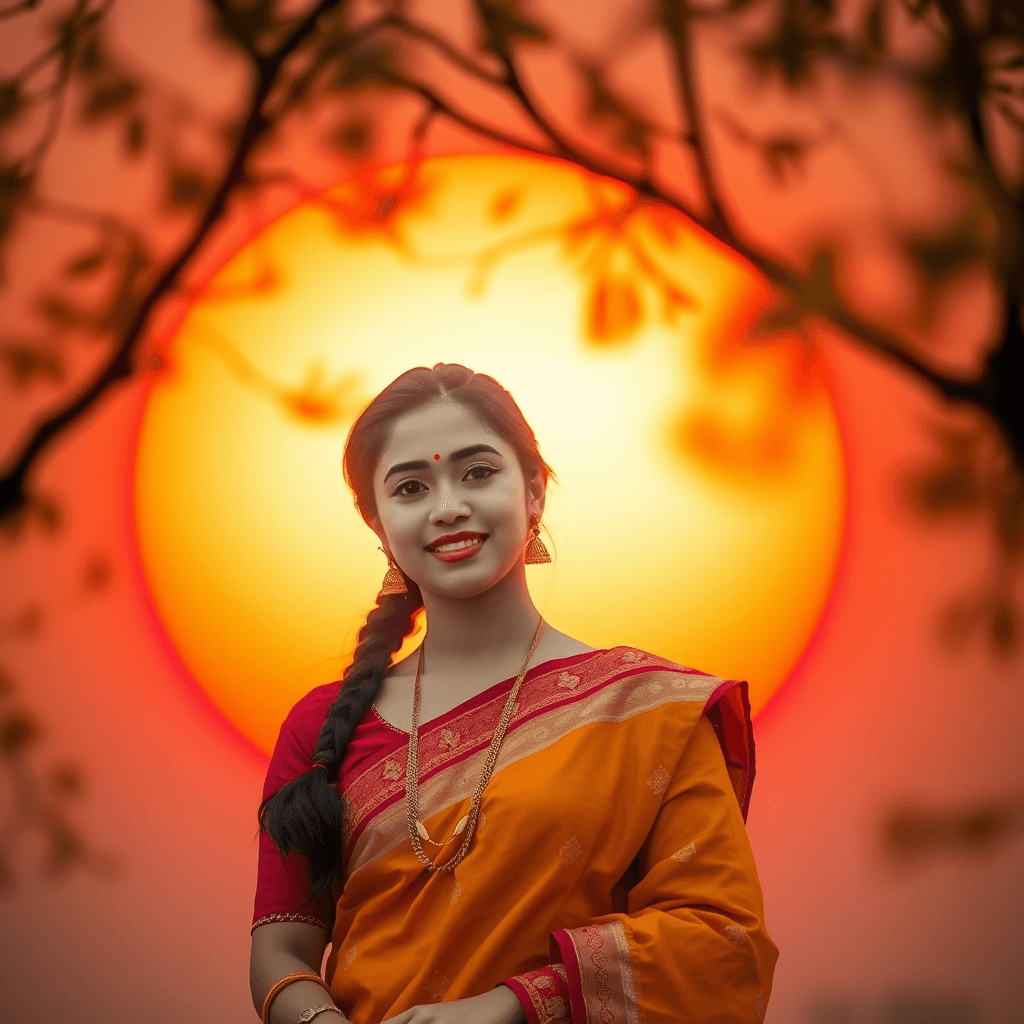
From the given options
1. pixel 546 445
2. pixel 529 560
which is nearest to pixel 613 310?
pixel 546 445

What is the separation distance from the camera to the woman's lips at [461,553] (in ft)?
5.28

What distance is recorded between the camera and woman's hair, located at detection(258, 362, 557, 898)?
62.2 inches

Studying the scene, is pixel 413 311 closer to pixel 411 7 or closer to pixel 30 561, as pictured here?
pixel 411 7

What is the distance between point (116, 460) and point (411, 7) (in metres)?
1.07

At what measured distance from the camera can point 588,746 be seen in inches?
60.3

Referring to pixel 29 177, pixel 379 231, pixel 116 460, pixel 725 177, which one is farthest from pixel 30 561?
pixel 725 177

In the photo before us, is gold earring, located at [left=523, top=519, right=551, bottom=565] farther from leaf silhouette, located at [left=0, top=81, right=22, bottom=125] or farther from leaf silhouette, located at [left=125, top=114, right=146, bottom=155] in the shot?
leaf silhouette, located at [left=0, top=81, right=22, bottom=125]

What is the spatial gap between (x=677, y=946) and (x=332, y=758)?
0.57 meters

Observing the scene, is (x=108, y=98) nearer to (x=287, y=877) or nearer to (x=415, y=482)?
(x=415, y=482)

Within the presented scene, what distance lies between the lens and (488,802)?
59.3 inches

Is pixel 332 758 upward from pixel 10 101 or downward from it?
downward

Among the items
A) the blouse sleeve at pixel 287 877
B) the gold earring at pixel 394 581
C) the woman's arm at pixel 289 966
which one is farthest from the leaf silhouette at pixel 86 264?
the woman's arm at pixel 289 966

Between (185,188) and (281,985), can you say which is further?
(185,188)

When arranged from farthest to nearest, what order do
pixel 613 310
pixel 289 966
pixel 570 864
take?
pixel 613 310 < pixel 289 966 < pixel 570 864
